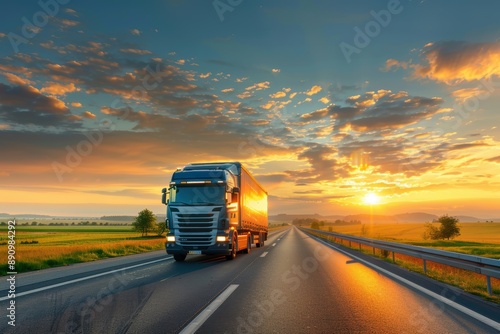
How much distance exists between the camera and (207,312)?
19.8ft

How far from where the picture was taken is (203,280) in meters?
9.85

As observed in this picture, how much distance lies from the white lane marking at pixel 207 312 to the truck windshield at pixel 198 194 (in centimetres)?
685

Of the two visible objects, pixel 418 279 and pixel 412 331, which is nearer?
pixel 412 331

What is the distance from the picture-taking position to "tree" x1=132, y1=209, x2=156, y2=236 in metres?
75.9

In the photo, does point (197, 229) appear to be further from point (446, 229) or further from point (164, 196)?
point (446, 229)

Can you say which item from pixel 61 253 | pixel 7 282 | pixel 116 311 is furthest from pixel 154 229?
pixel 116 311

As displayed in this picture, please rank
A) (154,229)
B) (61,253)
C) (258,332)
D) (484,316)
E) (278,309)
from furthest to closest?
1. (154,229)
2. (61,253)
3. (278,309)
4. (484,316)
5. (258,332)

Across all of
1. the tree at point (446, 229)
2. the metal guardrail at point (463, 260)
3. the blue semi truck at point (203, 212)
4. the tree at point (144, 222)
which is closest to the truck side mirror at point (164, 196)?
the blue semi truck at point (203, 212)

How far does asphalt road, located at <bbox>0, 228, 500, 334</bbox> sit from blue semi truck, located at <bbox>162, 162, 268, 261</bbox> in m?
3.93

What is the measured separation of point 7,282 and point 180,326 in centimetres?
729

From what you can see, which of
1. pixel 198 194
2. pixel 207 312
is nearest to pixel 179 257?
pixel 198 194

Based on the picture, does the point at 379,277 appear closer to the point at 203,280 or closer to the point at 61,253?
the point at 203,280

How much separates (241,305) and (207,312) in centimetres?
81

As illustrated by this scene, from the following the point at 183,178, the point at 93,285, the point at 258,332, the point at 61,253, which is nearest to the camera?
the point at 258,332
